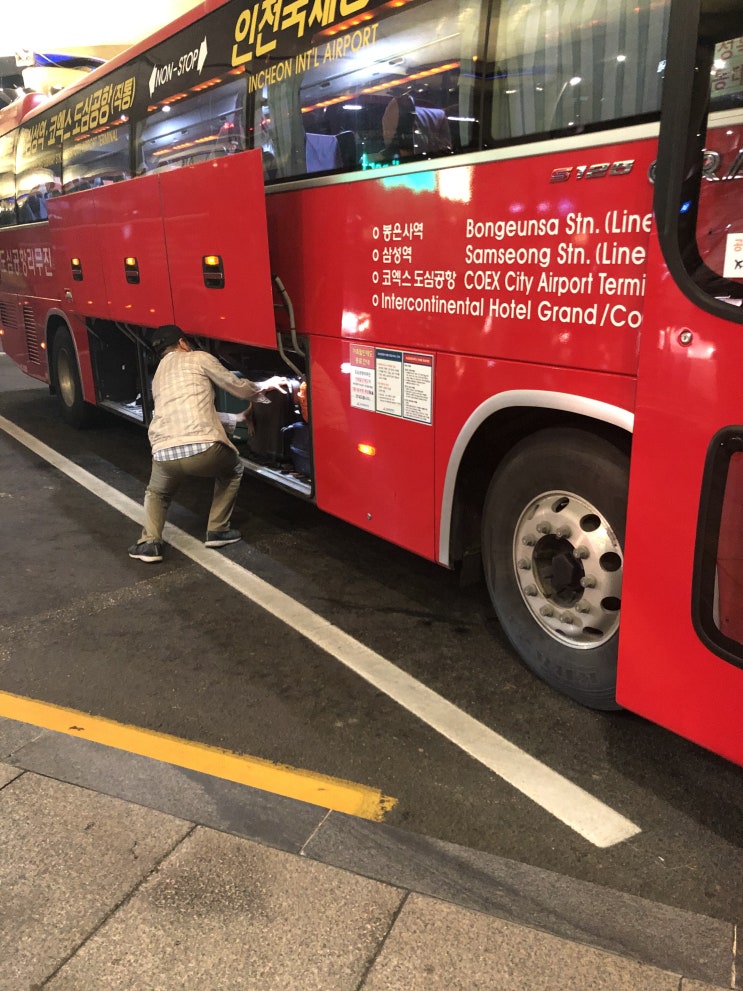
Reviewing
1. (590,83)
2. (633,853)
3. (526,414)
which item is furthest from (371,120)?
(633,853)

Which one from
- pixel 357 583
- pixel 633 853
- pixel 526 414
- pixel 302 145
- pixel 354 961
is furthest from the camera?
pixel 357 583

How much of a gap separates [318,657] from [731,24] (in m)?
2.98

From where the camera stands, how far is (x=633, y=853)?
8.41 ft

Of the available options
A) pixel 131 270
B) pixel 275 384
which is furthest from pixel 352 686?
pixel 131 270

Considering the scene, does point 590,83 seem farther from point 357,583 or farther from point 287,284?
point 357,583

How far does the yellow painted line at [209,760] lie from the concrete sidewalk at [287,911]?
0.28 ft

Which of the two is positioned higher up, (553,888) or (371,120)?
(371,120)

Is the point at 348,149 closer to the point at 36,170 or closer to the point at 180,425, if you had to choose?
the point at 180,425

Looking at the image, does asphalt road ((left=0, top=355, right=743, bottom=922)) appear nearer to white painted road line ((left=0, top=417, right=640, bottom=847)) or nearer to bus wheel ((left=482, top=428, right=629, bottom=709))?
white painted road line ((left=0, top=417, right=640, bottom=847))

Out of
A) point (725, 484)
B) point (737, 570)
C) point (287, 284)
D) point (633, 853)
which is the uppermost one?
point (287, 284)

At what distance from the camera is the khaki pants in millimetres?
5004

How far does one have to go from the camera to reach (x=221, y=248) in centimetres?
477

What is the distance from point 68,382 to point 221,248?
457cm

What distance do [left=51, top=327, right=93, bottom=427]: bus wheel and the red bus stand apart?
3.08m
